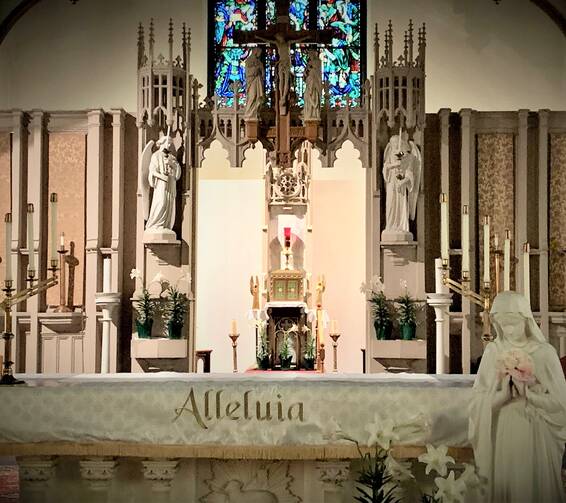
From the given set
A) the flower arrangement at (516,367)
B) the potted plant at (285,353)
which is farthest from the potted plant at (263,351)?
the flower arrangement at (516,367)

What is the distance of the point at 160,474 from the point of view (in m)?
5.52

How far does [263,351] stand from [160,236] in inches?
69.7

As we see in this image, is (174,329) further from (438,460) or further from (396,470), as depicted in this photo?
(438,460)

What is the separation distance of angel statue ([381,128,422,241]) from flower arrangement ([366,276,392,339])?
0.53m

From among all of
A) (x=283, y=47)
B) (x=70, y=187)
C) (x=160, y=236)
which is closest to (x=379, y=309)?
(x=160, y=236)

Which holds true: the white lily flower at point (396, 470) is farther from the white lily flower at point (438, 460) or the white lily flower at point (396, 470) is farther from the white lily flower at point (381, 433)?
the white lily flower at point (438, 460)

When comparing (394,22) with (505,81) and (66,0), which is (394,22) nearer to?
(505,81)

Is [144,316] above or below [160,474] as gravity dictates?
above

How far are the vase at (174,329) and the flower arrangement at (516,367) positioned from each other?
553cm

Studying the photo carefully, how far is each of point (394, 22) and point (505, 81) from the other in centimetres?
181

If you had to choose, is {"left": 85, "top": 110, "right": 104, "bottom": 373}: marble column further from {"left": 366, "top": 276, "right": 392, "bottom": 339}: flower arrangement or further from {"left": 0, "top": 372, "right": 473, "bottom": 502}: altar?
{"left": 0, "top": 372, "right": 473, "bottom": 502}: altar

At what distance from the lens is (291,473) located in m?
5.64

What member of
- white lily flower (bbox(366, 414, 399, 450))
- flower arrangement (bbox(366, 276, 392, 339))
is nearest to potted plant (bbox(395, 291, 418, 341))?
flower arrangement (bbox(366, 276, 392, 339))

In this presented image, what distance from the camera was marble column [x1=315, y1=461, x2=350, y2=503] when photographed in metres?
5.50
